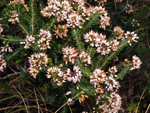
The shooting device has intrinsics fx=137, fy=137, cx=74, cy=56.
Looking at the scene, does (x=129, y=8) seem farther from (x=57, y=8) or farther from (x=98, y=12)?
(x=57, y=8)

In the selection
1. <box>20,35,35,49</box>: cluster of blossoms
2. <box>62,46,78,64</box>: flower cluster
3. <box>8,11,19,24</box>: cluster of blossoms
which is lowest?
<box>62,46,78,64</box>: flower cluster

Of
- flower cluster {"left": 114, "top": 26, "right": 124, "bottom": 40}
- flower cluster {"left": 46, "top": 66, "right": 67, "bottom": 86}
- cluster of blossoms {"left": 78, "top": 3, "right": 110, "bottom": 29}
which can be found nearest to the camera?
flower cluster {"left": 46, "top": 66, "right": 67, "bottom": 86}

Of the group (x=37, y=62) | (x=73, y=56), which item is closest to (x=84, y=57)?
(x=73, y=56)

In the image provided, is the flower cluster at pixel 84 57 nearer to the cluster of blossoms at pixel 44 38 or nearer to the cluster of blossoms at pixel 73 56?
the cluster of blossoms at pixel 73 56

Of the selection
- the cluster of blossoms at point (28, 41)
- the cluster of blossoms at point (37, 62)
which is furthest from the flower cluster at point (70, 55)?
the cluster of blossoms at point (28, 41)

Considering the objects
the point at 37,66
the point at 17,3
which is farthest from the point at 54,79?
the point at 17,3

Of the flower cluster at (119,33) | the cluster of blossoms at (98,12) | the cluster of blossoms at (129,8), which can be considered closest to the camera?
the cluster of blossoms at (98,12)

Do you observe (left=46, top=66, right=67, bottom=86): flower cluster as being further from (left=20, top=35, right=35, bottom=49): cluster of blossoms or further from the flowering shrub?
(left=20, top=35, right=35, bottom=49): cluster of blossoms

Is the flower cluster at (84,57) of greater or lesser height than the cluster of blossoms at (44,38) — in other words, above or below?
below

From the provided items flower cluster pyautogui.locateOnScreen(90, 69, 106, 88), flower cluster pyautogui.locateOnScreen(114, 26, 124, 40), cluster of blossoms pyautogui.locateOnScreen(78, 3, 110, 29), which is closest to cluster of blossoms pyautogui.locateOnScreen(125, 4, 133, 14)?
flower cluster pyautogui.locateOnScreen(114, 26, 124, 40)
